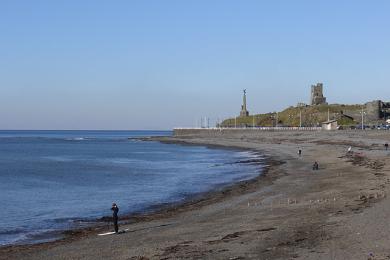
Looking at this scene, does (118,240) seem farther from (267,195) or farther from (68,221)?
(267,195)

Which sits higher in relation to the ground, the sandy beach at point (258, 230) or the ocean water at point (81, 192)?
the sandy beach at point (258, 230)

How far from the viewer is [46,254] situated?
21.0m

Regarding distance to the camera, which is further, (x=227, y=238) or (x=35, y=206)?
(x=35, y=206)

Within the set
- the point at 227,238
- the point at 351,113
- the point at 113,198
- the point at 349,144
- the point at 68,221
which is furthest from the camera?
the point at 351,113

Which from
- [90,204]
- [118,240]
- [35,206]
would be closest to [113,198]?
[90,204]

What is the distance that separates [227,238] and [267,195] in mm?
16096

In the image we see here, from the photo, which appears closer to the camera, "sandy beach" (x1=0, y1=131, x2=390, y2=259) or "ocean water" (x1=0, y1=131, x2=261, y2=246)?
"sandy beach" (x1=0, y1=131, x2=390, y2=259)

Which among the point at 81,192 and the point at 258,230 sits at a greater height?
the point at 258,230

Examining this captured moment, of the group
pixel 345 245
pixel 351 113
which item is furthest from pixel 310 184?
pixel 351 113

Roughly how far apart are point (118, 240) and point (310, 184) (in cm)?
2194

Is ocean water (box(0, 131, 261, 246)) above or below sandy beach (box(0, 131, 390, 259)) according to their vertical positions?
below

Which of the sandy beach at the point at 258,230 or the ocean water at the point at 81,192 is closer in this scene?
the sandy beach at the point at 258,230

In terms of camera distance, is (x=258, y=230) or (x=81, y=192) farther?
(x=81, y=192)

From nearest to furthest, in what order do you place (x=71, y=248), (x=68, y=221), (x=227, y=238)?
(x=227, y=238) < (x=71, y=248) < (x=68, y=221)
